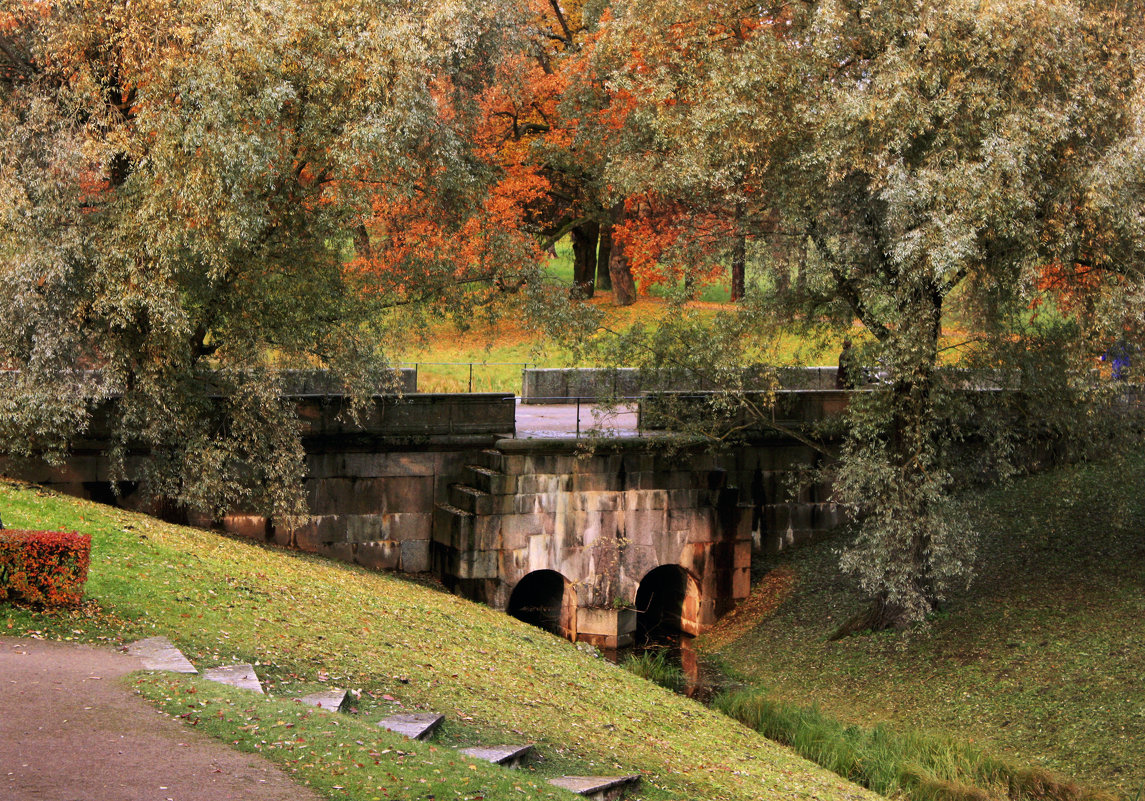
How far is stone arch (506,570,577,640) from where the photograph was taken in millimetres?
23797

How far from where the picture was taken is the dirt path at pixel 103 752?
849 centimetres

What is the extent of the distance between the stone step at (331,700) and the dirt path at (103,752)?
5.38 feet

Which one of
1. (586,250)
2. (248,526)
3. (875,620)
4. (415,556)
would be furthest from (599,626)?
(586,250)

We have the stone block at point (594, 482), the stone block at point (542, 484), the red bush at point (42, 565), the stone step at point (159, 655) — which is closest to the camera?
the stone step at point (159, 655)

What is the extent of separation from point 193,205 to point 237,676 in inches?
333

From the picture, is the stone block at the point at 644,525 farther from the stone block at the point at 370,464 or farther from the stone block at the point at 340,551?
the stone block at the point at 340,551

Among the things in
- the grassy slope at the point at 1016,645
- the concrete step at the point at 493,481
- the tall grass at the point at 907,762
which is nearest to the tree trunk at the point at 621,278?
the grassy slope at the point at 1016,645

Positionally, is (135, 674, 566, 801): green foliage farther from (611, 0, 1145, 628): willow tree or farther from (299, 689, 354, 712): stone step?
(611, 0, 1145, 628): willow tree

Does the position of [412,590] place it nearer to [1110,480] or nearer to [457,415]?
[457,415]

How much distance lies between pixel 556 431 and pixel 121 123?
1063 centimetres

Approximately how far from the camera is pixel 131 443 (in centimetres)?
2055

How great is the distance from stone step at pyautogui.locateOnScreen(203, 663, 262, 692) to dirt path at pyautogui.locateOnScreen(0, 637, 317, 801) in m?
0.88

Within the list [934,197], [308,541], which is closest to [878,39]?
[934,197]

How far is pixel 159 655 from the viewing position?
39.0 feet
